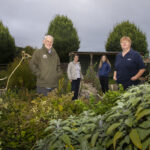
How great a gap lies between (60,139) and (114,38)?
2766cm

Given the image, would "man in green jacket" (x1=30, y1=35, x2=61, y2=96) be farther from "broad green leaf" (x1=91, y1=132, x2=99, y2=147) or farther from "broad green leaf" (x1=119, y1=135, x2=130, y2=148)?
"broad green leaf" (x1=119, y1=135, x2=130, y2=148)

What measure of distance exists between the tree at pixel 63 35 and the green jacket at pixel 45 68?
Result: 77.0 ft

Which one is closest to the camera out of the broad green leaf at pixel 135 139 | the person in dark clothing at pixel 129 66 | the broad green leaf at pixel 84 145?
the broad green leaf at pixel 135 139

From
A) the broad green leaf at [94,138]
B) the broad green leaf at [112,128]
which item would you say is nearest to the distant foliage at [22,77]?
the broad green leaf at [94,138]

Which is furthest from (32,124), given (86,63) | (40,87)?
(86,63)

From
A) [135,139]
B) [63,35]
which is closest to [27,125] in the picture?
[135,139]

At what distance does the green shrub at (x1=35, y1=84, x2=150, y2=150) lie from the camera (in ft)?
6.59

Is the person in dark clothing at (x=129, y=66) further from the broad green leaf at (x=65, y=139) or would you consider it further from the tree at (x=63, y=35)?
the tree at (x=63, y=35)

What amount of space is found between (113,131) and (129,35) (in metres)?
28.4

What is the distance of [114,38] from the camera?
2914 cm

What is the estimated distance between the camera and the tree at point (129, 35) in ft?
94.7

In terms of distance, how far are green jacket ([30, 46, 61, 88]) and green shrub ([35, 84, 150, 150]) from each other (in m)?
2.67

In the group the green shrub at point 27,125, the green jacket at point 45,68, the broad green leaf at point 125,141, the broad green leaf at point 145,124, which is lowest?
the green shrub at point 27,125

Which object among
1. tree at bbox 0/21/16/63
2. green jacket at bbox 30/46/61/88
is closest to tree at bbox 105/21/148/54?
tree at bbox 0/21/16/63
